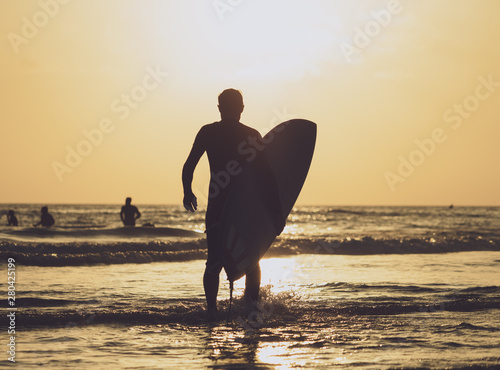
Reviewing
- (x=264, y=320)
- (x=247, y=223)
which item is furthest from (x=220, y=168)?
(x=264, y=320)

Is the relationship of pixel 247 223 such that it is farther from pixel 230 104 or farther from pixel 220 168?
pixel 230 104

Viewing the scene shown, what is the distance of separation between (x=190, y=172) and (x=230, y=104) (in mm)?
699

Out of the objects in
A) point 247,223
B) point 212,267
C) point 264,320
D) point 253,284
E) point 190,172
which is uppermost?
point 190,172

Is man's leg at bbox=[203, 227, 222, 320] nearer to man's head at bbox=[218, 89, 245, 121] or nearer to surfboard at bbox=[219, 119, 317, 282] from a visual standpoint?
surfboard at bbox=[219, 119, 317, 282]

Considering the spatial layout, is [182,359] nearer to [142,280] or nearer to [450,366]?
[450,366]

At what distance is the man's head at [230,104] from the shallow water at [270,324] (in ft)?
5.96

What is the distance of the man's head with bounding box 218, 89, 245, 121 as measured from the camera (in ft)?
18.0

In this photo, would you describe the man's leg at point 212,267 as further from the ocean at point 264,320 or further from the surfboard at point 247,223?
the ocean at point 264,320

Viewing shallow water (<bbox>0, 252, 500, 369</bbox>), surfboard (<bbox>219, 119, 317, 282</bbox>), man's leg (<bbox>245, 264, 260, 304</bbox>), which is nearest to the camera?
shallow water (<bbox>0, 252, 500, 369</bbox>)

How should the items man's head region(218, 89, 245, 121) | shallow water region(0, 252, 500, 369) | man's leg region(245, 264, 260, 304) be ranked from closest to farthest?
1. shallow water region(0, 252, 500, 369)
2. man's head region(218, 89, 245, 121)
3. man's leg region(245, 264, 260, 304)

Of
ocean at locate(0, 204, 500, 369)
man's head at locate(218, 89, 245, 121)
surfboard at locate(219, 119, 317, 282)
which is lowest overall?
ocean at locate(0, 204, 500, 369)

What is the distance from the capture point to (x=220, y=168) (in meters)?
5.42

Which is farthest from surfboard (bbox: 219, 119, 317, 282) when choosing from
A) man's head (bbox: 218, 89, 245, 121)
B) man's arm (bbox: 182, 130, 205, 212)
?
man's head (bbox: 218, 89, 245, 121)

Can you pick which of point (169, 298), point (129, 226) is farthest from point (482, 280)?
point (129, 226)
